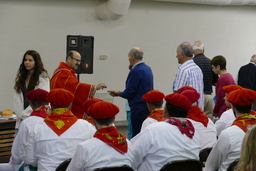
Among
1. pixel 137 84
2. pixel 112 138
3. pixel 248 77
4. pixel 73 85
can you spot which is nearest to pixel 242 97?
pixel 112 138

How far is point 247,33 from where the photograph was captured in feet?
30.7

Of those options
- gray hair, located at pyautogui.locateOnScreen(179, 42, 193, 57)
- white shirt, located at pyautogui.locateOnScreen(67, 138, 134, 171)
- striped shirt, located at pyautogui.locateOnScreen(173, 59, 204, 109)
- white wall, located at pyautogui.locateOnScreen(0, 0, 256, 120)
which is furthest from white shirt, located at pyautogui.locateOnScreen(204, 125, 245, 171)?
white wall, located at pyautogui.locateOnScreen(0, 0, 256, 120)

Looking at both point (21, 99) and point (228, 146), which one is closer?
point (228, 146)

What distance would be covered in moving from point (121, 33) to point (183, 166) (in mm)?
5497

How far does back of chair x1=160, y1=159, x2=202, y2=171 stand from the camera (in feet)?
8.02

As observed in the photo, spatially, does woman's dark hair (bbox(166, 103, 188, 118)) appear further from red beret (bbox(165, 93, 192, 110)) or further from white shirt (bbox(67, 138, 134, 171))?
white shirt (bbox(67, 138, 134, 171))

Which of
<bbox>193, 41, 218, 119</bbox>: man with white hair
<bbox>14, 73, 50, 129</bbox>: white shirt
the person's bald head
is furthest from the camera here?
<bbox>193, 41, 218, 119</bbox>: man with white hair

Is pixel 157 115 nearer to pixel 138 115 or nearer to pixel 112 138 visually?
pixel 138 115

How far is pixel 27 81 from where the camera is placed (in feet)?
14.8

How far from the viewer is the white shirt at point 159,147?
2.60 metres

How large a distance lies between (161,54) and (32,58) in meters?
4.16

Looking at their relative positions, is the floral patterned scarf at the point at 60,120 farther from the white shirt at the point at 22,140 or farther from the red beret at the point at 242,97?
the red beret at the point at 242,97

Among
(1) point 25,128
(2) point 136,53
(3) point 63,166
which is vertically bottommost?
(3) point 63,166

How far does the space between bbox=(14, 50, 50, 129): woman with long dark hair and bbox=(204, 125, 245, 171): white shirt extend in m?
2.32
